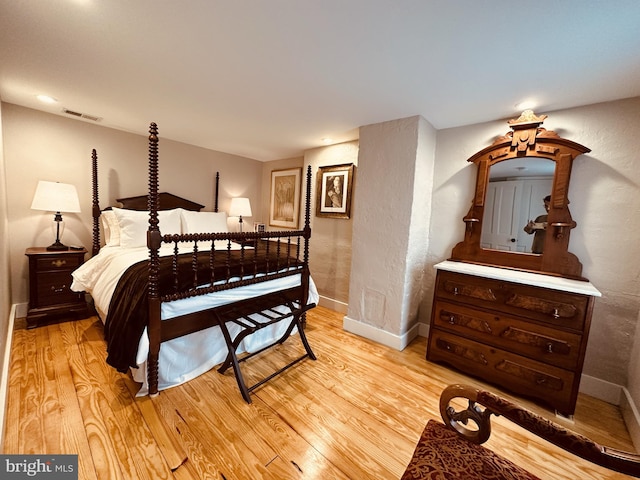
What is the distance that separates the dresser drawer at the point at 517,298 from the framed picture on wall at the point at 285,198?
242cm

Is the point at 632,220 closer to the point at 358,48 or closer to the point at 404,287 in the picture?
the point at 404,287

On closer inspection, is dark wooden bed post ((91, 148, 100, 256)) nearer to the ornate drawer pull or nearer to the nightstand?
the nightstand

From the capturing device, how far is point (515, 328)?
1800 mm

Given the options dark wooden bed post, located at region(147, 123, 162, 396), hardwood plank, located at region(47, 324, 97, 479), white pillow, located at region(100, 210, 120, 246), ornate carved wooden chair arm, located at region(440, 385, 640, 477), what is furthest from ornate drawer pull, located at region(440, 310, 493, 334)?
white pillow, located at region(100, 210, 120, 246)

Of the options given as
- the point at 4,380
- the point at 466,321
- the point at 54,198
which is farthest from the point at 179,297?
the point at 466,321

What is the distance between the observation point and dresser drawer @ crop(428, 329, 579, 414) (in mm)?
1643

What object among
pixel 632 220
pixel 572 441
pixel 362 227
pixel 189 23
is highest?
pixel 189 23

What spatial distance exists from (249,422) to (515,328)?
1.90 m

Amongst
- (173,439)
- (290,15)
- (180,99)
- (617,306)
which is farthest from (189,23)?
(617,306)

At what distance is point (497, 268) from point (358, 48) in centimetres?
201

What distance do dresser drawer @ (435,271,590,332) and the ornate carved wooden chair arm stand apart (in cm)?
121

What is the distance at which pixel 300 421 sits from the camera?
1.50 meters

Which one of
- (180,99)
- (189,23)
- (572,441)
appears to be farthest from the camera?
(180,99)

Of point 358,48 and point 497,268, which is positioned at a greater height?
point 358,48
